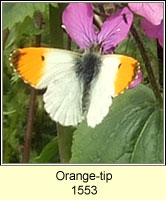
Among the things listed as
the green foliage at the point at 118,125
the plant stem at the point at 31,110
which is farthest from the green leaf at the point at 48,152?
the green foliage at the point at 118,125

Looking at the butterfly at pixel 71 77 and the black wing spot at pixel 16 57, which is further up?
the black wing spot at pixel 16 57

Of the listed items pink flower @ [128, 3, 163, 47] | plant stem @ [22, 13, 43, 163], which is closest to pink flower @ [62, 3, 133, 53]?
pink flower @ [128, 3, 163, 47]

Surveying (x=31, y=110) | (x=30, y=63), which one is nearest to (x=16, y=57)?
(x=30, y=63)

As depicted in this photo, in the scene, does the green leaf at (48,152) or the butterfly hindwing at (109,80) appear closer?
the butterfly hindwing at (109,80)

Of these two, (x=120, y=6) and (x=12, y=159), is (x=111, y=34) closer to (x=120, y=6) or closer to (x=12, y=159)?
(x=120, y=6)

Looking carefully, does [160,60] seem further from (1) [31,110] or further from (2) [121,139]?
(1) [31,110]

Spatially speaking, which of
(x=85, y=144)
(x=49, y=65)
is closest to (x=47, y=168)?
(x=85, y=144)

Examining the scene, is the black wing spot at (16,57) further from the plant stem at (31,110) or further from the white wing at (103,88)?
the plant stem at (31,110)
